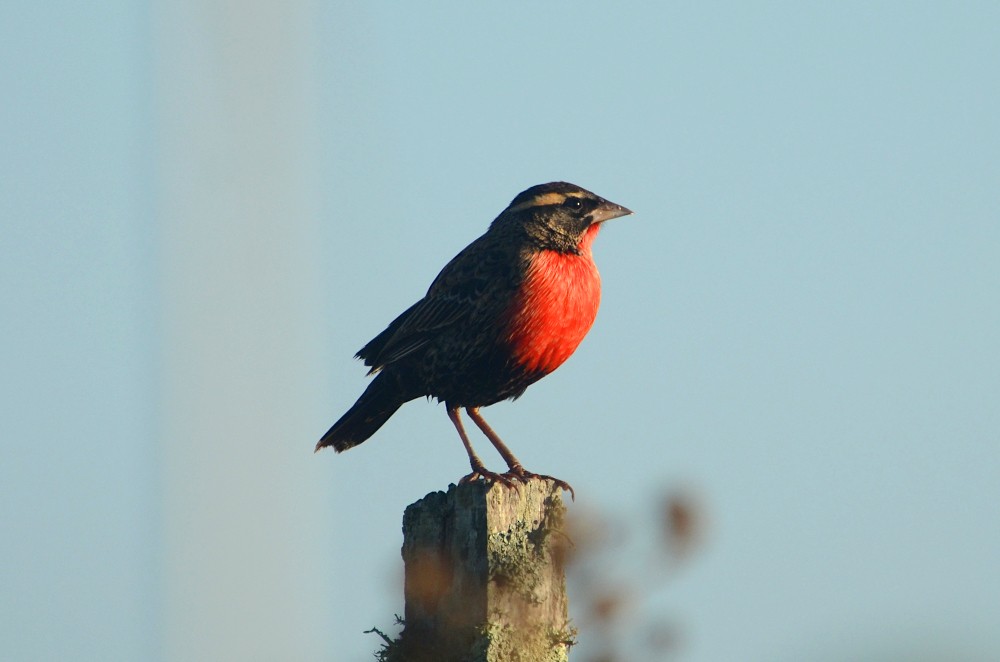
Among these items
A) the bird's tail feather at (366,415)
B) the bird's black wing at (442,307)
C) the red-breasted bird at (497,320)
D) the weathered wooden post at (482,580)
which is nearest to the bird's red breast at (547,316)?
the red-breasted bird at (497,320)

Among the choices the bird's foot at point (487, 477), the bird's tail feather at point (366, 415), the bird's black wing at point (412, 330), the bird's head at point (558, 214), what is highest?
the bird's head at point (558, 214)

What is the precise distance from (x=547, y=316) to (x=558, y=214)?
3.04 ft

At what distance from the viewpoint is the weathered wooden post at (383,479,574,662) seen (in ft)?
14.3

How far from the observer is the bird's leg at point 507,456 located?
19.7 feet

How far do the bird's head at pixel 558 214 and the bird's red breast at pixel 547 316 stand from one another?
342 mm

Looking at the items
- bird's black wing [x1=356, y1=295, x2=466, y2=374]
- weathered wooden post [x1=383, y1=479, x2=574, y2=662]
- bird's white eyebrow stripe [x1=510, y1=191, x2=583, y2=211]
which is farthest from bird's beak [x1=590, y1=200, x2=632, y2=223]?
weathered wooden post [x1=383, y1=479, x2=574, y2=662]

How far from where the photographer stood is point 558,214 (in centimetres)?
755

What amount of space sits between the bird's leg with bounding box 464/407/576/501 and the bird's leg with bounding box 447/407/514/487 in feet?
0.12

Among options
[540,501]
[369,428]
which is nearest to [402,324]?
[369,428]

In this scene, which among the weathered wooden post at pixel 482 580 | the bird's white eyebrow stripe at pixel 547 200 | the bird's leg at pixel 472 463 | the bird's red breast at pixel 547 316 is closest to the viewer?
the weathered wooden post at pixel 482 580

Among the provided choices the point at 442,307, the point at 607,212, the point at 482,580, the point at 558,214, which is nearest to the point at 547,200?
the point at 558,214

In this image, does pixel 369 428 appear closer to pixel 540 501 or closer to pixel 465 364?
pixel 465 364

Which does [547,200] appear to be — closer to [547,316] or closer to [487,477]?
[547,316]

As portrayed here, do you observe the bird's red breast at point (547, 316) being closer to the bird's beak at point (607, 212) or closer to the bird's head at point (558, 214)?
the bird's head at point (558, 214)
